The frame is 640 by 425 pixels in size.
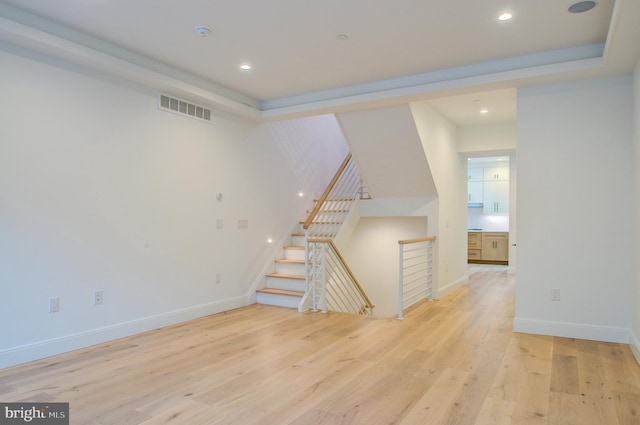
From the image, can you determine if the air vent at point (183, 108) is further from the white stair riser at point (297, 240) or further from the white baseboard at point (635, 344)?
the white baseboard at point (635, 344)

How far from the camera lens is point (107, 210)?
3.87m

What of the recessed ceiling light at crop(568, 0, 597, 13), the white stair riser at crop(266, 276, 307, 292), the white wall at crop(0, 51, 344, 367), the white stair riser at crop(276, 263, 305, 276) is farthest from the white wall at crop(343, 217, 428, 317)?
the recessed ceiling light at crop(568, 0, 597, 13)

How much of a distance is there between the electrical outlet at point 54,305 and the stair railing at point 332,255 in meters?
2.61

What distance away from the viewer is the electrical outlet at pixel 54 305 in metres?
3.43

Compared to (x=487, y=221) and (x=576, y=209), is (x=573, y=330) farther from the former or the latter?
(x=487, y=221)

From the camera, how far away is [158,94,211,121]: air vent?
14.5ft

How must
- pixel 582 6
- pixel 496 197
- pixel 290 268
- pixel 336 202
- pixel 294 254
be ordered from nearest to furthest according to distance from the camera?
pixel 582 6 < pixel 290 268 < pixel 294 254 < pixel 336 202 < pixel 496 197

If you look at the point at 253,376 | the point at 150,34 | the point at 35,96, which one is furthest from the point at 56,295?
the point at 150,34

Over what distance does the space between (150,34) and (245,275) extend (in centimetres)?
323

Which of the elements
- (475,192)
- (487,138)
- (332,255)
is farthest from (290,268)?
(475,192)

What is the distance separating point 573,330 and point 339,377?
256cm

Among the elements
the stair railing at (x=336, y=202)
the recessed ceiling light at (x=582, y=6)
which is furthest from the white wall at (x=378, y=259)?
the recessed ceiling light at (x=582, y=6)

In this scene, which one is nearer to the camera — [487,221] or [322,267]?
[322,267]

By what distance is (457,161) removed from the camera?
276 inches
